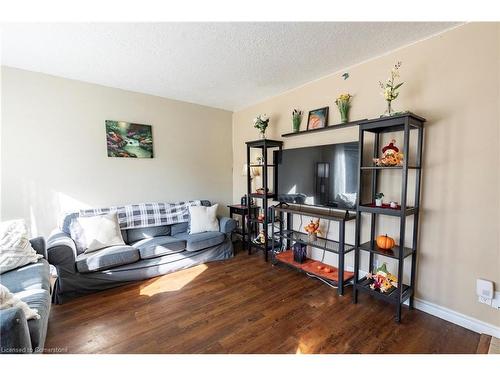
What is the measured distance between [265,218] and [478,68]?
241 centimetres

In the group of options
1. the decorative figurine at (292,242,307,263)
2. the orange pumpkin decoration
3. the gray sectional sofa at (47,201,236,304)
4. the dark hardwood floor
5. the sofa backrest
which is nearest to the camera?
the dark hardwood floor

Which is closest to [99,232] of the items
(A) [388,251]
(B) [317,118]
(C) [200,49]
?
(C) [200,49]

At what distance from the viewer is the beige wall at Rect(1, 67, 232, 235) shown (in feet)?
7.86

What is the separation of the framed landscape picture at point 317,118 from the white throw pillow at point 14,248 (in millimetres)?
2999

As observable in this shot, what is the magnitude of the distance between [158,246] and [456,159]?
2.95 metres

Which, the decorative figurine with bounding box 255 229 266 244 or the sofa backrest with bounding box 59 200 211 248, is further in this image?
the decorative figurine with bounding box 255 229 266 244

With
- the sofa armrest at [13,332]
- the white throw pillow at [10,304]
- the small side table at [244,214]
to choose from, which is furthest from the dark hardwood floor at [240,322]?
the small side table at [244,214]

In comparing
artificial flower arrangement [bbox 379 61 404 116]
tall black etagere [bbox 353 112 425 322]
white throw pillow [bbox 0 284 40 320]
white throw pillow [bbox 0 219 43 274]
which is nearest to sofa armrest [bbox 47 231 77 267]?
white throw pillow [bbox 0 219 43 274]

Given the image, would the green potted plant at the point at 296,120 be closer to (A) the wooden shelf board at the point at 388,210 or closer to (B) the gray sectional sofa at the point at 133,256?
(A) the wooden shelf board at the point at 388,210

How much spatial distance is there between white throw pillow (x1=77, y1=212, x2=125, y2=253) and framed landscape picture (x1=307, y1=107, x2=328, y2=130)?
2601 mm

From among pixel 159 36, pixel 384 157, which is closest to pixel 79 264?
pixel 159 36

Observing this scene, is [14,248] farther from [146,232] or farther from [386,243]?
[386,243]

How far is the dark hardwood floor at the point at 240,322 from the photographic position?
1.53 meters

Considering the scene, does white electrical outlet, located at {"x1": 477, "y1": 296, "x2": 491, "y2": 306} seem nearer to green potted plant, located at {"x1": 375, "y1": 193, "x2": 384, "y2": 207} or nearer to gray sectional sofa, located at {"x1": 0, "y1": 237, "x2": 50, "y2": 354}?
green potted plant, located at {"x1": 375, "y1": 193, "x2": 384, "y2": 207}
